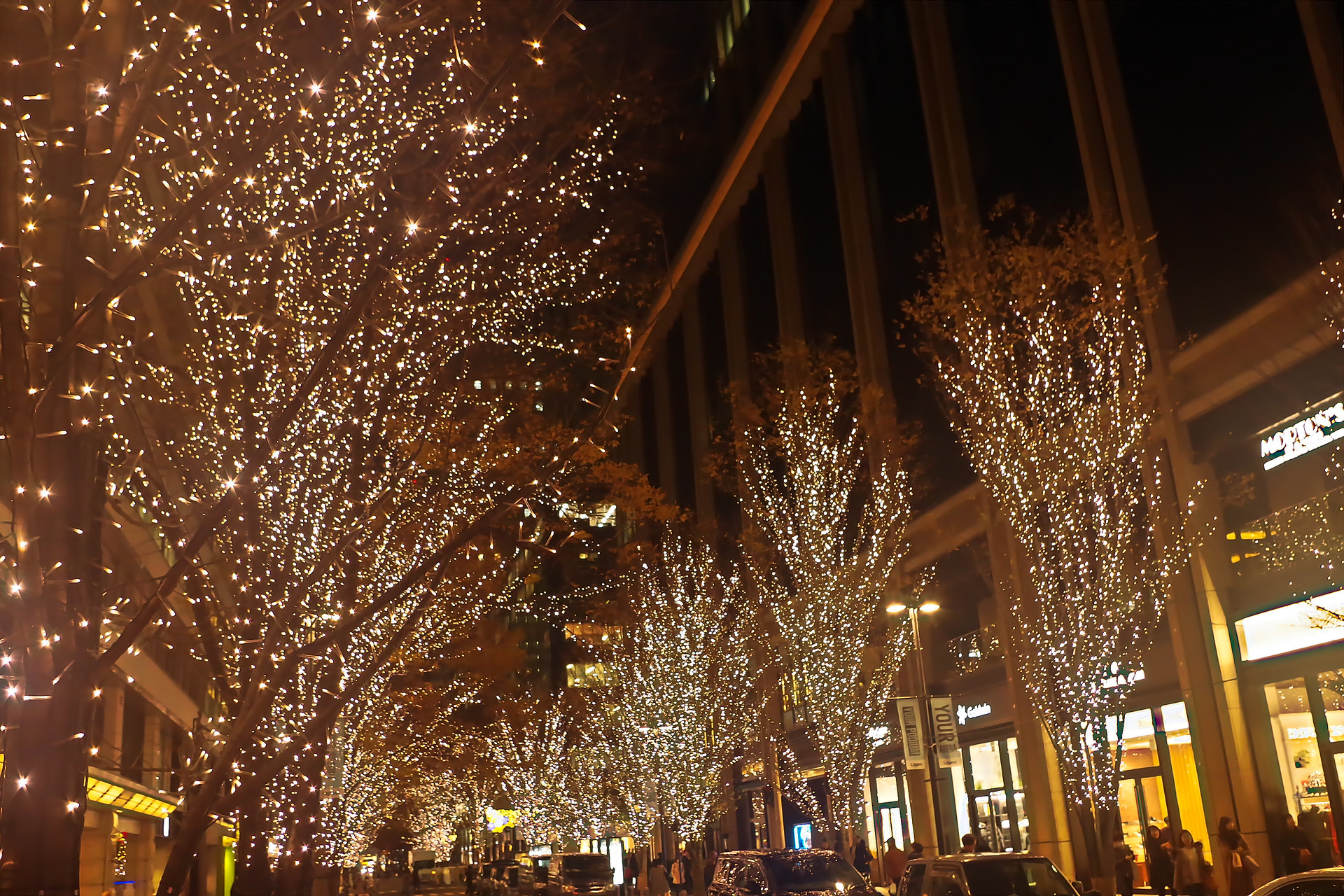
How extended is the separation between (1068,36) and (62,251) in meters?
20.1

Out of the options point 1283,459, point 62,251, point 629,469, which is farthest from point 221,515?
point 629,469

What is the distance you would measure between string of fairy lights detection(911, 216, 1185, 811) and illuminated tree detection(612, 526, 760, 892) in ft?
51.7

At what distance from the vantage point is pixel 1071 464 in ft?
53.5

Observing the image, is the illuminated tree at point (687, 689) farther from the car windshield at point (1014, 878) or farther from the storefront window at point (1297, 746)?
the car windshield at point (1014, 878)

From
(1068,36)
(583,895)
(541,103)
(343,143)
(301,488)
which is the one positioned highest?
(1068,36)

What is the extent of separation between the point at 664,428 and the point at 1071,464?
36.2 meters

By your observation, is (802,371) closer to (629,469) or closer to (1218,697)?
(629,469)

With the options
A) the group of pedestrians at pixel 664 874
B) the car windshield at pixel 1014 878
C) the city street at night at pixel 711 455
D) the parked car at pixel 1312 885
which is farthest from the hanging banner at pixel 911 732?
the parked car at pixel 1312 885

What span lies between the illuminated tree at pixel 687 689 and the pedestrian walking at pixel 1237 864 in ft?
62.0

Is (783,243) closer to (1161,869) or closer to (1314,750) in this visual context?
(1314,750)

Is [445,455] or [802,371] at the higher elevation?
[802,371]

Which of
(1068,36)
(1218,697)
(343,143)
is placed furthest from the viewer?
(1068,36)

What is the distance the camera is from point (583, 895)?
30.5 meters

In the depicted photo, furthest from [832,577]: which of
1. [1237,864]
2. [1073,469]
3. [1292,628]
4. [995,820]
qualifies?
[1237,864]
